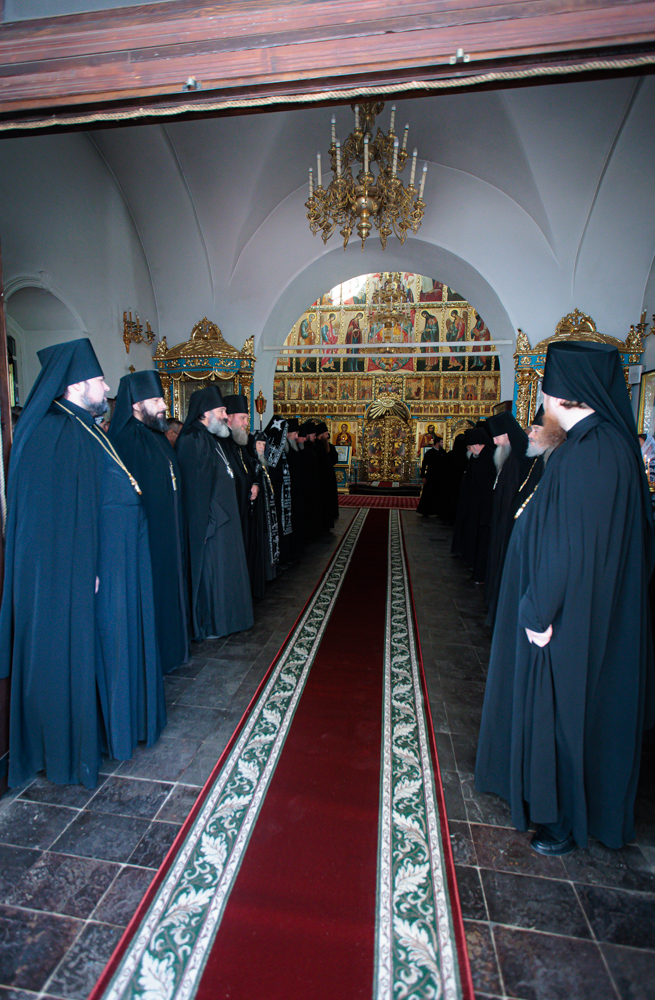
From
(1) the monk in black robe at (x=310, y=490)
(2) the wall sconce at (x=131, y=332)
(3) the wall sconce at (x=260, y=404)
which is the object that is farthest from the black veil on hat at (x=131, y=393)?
(3) the wall sconce at (x=260, y=404)

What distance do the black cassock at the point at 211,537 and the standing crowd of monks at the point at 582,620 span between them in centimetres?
256

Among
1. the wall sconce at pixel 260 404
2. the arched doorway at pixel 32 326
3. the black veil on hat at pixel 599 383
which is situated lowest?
the black veil on hat at pixel 599 383

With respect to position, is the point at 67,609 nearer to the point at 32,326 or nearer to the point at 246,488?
the point at 246,488

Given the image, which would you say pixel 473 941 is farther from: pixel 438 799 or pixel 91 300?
pixel 91 300

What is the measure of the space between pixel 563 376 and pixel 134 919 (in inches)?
99.5

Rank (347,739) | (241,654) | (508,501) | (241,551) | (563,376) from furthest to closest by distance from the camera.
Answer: (508,501) → (241,551) → (241,654) → (347,739) → (563,376)

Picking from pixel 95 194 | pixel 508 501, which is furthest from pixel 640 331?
pixel 95 194

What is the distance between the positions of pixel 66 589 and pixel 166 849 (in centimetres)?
120

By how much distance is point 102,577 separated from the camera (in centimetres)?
254

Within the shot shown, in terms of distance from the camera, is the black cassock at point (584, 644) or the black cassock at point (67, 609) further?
the black cassock at point (67, 609)

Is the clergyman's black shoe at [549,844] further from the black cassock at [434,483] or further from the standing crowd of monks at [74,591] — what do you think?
the black cassock at [434,483]

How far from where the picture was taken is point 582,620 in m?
1.92

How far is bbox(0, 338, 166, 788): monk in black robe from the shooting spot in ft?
7.70

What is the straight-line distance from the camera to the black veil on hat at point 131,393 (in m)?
3.22
